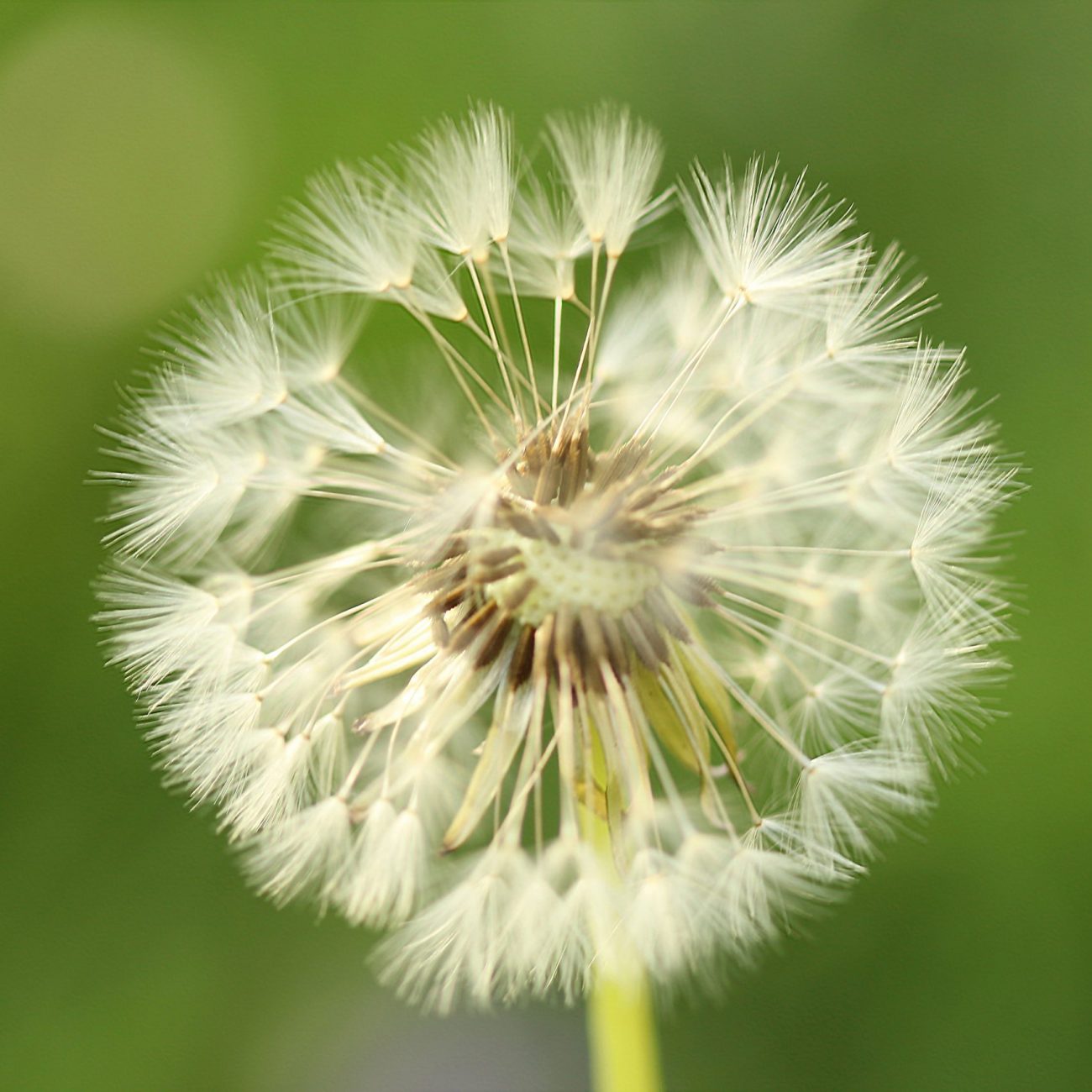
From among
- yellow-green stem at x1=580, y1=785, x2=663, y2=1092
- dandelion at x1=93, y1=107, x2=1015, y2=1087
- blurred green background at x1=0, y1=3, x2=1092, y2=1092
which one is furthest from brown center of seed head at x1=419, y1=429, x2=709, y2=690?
blurred green background at x1=0, y1=3, x2=1092, y2=1092

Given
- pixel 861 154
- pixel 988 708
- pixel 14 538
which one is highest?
pixel 861 154

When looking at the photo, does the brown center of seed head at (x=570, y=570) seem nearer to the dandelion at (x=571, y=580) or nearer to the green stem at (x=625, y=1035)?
the dandelion at (x=571, y=580)

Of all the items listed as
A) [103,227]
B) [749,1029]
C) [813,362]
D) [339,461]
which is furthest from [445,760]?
[103,227]

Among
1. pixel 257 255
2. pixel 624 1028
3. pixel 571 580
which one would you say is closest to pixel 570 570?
pixel 571 580

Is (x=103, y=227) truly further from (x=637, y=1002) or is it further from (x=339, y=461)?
(x=637, y=1002)

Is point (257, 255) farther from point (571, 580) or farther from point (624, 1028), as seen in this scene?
point (624, 1028)

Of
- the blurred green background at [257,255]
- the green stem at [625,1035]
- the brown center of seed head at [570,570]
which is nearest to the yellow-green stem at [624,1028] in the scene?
the green stem at [625,1035]
